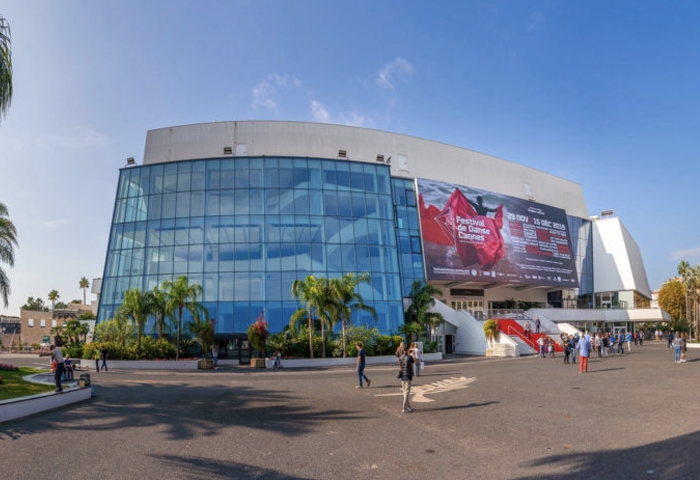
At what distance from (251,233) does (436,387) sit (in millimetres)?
25900

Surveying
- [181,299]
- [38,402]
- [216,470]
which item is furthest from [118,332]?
[216,470]

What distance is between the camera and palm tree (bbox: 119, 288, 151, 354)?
3158 centimetres

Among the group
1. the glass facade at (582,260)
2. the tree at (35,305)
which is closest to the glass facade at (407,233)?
the glass facade at (582,260)

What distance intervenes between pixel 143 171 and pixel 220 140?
8.01m

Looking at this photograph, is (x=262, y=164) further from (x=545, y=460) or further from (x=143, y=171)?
(x=545, y=460)

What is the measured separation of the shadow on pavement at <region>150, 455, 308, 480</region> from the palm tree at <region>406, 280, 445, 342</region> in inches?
1256

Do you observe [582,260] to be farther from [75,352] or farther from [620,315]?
[75,352]

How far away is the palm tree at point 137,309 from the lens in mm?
31578

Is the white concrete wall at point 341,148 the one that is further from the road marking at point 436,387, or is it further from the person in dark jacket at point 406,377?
the person in dark jacket at point 406,377

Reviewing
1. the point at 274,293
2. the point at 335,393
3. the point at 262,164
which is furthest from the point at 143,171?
the point at 335,393

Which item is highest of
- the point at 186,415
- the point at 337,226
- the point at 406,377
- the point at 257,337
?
the point at 337,226

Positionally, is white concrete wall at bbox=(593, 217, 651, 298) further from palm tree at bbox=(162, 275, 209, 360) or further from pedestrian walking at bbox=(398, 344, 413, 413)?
pedestrian walking at bbox=(398, 344, 413, 413)

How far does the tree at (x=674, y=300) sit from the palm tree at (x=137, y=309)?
91168 mm

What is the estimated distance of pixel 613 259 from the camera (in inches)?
2486
